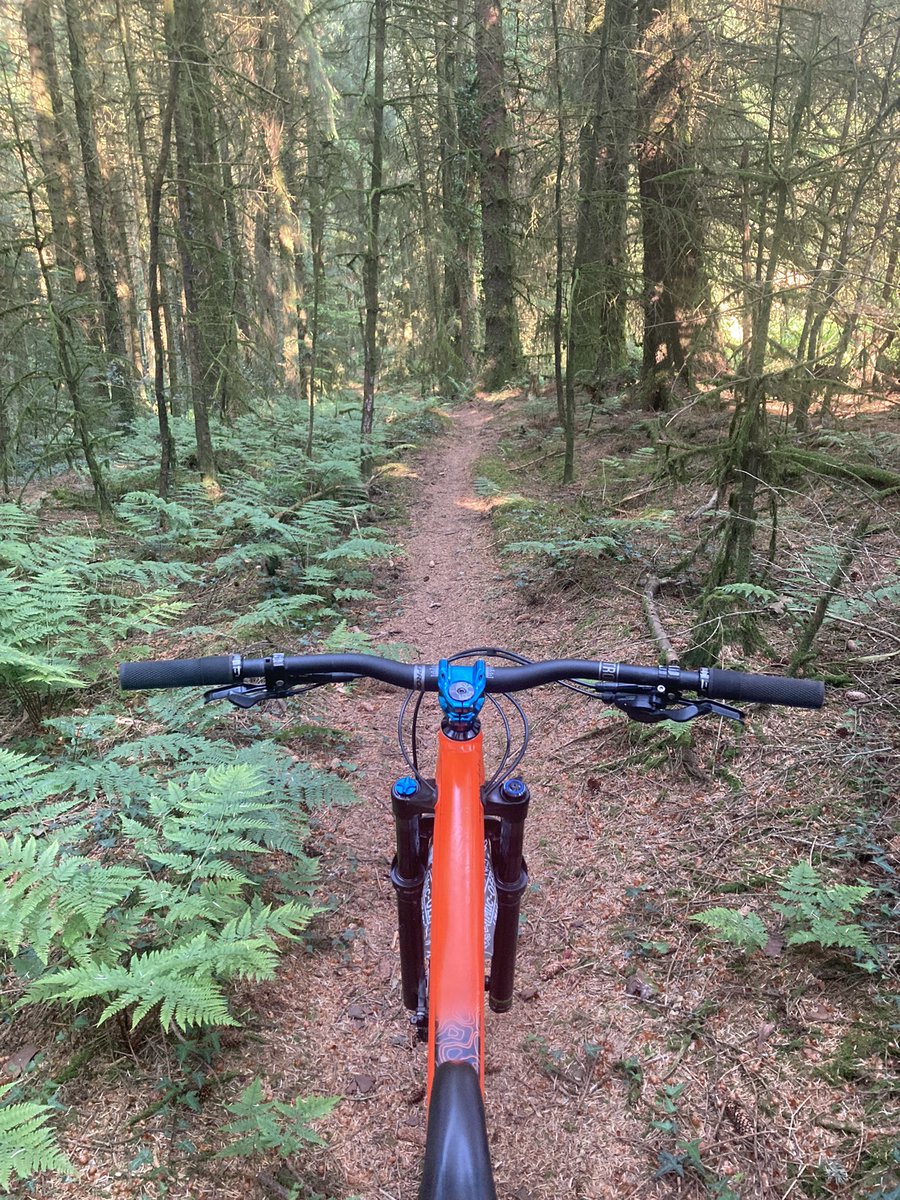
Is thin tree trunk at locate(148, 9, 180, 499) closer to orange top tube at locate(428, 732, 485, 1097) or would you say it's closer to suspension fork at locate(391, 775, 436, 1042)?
suspension fork at locate(391, 775, 436, 1042)

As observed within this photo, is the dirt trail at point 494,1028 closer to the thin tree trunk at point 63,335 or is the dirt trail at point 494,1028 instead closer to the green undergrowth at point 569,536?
the green undergrowth at point 569,536

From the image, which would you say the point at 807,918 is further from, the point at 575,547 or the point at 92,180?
the point at 92,180

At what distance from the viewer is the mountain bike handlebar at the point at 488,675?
205cm

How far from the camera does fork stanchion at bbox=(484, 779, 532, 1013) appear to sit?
223 cm

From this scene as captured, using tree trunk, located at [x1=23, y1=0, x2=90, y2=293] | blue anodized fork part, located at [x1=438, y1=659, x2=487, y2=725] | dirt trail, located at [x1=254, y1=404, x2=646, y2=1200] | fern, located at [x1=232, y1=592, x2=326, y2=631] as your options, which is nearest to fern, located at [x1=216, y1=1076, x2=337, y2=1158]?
dirt trail, located at [x1=254, y1=404, x2=646, y2=1200]

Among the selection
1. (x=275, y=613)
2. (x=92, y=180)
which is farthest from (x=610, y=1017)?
(x=92, y=180)

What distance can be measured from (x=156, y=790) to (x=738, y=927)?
2.81 meters

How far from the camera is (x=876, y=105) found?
9.04 meters

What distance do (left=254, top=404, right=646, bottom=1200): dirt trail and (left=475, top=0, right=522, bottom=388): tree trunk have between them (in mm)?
12658

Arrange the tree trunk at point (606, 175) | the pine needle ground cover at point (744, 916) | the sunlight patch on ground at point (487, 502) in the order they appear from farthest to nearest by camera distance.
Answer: the sunlight patch on ground at point (487, 502) < the tree trunk at point (606, 175) < the pine needle ground cover at point (744, 916)

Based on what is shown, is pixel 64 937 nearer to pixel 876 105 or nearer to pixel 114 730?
pixel 114 730

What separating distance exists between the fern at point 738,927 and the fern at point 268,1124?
5.60 feet

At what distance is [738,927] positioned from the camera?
2879 millimetres

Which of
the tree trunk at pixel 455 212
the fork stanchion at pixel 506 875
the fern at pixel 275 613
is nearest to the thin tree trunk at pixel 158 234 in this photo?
the fern at pixel 275 613
